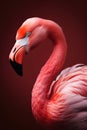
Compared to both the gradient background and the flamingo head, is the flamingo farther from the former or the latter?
the gradient background

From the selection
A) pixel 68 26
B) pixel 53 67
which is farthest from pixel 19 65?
Result: pixel 68 26

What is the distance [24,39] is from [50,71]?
142 millimetres

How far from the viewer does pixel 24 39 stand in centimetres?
98

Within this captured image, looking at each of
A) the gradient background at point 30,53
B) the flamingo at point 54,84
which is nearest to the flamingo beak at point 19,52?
the flamingo at point 54,84

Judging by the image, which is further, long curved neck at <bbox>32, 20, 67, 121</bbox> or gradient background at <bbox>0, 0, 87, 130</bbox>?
gradient background at <bbox>0, 0, 87, 130</bbox>

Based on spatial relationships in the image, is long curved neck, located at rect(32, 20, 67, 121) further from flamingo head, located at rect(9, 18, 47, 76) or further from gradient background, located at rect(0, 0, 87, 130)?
gradient background, located at rect(0, 0, 87, 130)

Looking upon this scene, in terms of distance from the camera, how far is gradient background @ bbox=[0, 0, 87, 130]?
1.26m

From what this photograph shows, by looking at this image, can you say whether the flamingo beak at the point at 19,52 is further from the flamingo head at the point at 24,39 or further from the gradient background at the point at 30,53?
the gradient background at the point at 30,53

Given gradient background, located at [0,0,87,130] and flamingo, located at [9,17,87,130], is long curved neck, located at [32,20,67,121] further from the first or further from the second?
gradient background, located at [0,0,87,130]

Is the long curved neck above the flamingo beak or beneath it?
beneath

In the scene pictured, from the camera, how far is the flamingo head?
98 cm

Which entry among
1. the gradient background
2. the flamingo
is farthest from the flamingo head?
the gradient background

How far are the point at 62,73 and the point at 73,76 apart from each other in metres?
0.08

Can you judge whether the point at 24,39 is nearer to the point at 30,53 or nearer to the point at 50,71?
the point at 50,71
